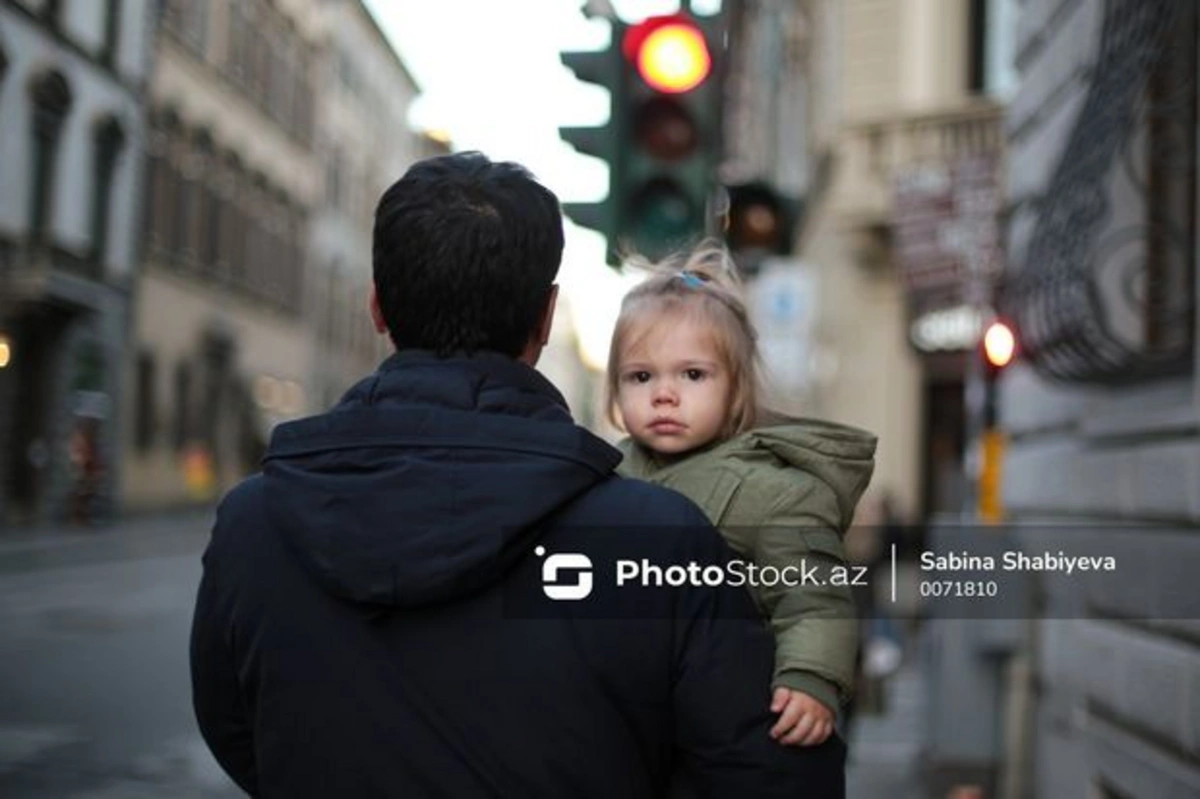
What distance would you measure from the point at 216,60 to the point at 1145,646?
15.2ft

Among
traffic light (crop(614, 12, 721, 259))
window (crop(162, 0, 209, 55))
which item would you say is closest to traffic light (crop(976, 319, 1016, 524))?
traffic light (crop(614, 12, 721, 259))

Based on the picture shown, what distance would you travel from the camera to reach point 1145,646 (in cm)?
512

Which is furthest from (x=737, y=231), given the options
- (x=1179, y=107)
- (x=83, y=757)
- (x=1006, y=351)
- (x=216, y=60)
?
(x=83, y=757)

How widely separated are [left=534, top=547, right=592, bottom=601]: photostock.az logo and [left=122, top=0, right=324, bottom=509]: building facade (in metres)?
3.44

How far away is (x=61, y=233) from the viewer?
6.08 meters

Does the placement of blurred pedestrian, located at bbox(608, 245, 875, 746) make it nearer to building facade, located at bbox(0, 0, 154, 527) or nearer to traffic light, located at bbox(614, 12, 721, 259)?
building facade, located at bbox(0, 0, 154, 527)

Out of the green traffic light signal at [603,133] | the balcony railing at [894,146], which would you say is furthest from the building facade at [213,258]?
the balcony railing at [894,146]

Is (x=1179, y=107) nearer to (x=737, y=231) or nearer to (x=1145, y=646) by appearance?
(x=1145, y=646)

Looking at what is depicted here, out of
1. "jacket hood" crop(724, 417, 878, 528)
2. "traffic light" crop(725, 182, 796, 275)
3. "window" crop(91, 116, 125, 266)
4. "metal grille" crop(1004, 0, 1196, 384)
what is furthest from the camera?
"traffic light" crop(725, 182, 796, 275)

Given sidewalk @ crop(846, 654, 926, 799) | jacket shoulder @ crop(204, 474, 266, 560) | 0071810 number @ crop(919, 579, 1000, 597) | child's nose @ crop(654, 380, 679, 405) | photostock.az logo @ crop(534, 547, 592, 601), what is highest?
child's nose @ crop(654, 380, 679, 405)

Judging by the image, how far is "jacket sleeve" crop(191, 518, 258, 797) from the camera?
2.08 m

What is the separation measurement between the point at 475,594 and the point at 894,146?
1753cm

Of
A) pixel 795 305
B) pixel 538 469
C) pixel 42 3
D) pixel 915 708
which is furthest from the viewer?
pixel 795 305

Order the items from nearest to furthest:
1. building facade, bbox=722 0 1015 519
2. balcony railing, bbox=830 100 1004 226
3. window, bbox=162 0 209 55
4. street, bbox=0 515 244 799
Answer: street, bbox=0 515 244 799 < window, bbox=162 0 209 55 < balcony railing, bbox=830 100 1004 226 < building facade, bbox=722 0 1015 519
